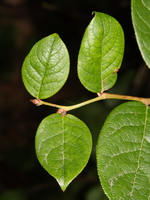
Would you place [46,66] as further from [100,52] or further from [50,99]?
[50,99]

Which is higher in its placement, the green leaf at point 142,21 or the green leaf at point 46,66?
the green leaf at point 142,21

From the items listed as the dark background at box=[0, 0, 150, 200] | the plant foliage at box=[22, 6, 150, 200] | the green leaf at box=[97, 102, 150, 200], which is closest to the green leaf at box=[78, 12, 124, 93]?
the plant foliage at box=[22, 6, 150, 200]

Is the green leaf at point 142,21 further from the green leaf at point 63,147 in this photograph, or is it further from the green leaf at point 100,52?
the green leaf at point 63,147

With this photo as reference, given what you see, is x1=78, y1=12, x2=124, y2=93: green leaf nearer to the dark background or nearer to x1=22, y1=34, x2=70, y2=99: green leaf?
x1=22, y1=34, x2=70, y2=99: green leaf

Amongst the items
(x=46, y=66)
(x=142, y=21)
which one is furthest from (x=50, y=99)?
(x=142, y=21)

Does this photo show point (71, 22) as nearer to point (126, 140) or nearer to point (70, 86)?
point (70, 86)

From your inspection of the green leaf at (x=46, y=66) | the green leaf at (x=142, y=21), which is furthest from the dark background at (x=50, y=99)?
the green leaf at (x=142, y=21)
